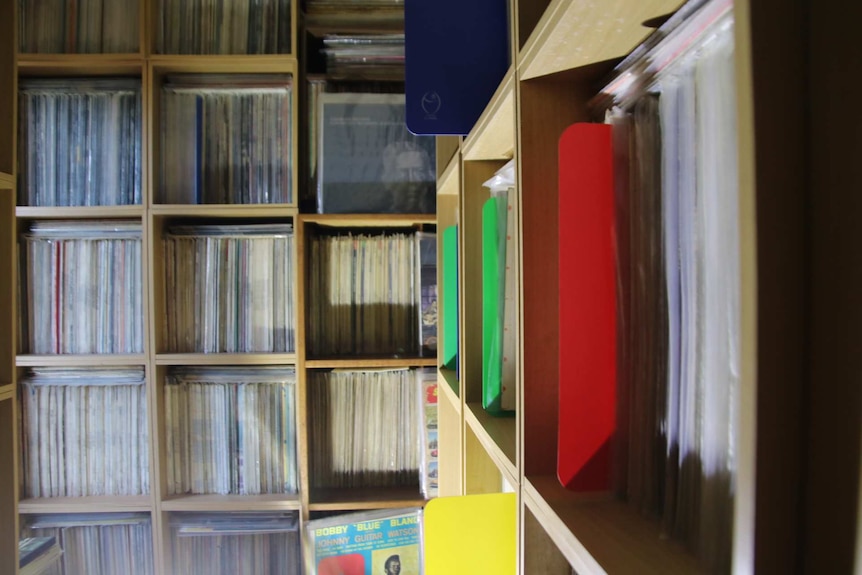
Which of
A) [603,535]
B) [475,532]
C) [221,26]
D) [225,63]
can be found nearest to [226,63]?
[225,63]

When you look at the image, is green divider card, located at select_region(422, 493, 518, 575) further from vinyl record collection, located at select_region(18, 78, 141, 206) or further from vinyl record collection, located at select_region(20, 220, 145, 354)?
vinyl record collection, located at select_region(18, 78, 141, 206)

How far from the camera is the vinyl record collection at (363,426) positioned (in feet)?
5.73

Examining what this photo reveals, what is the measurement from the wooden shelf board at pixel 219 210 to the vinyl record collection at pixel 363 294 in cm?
18

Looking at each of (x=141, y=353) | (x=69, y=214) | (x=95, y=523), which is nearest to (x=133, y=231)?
(x=69, y=214)

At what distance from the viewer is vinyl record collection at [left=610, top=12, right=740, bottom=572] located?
35 cm

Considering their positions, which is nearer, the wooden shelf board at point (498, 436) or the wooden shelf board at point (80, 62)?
the wooden shelf board at point (498, 436)

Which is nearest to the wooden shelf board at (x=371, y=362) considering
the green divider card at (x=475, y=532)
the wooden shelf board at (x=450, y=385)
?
the wooden shelf board at (x=450, y=385)

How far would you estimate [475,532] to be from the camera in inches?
27.3

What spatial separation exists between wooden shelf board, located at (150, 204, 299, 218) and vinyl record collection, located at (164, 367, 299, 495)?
19.7 inches

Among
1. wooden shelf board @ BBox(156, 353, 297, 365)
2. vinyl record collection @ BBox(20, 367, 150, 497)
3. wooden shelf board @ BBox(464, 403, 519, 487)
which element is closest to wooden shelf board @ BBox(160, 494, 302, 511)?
vinyl record collection @ BBox(20, 367, 150, 497)

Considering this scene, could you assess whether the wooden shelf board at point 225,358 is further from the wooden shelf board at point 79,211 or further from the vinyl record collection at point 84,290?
the wooden shelf board at point 79,211

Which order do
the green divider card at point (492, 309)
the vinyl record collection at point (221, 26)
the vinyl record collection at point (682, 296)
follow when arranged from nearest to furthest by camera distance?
the vinyl record collection at point (682, 296), the green divider card at point (492, 309), the vinyl record collection at point (221, 26)

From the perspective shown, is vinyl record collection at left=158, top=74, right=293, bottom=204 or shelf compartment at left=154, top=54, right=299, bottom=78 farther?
vinyl record collection at left=158, top=74, right=293, bottom=204

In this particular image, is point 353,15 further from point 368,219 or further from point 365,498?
point 365,498
